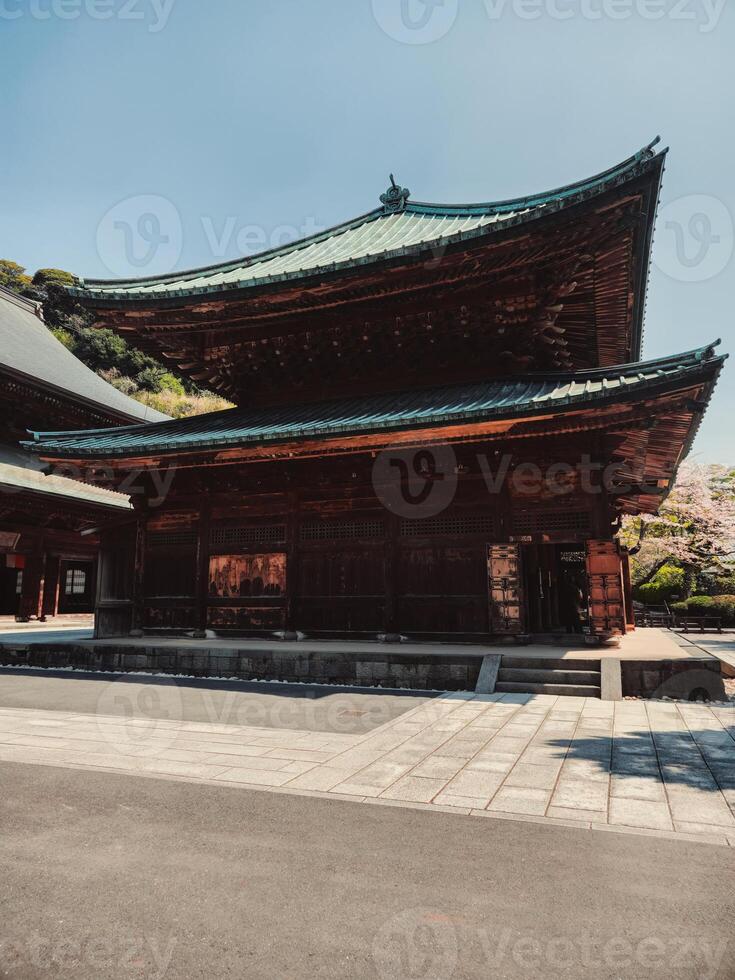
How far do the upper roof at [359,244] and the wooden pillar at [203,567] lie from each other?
15.3 feet

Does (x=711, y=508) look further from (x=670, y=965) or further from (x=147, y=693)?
(x=670, y=965)

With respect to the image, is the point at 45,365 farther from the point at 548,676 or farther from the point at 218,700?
the point at 548,676

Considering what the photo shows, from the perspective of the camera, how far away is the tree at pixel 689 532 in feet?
94.5

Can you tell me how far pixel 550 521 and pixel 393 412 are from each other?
138 inches

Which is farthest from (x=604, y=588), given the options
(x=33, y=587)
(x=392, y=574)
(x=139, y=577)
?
(x=33, y=587)

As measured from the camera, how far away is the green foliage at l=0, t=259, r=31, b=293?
5569 cm

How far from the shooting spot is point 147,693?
351 inches

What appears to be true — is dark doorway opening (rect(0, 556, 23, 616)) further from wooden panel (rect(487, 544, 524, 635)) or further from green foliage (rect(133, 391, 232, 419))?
green foliage (rect(133, 391, 232, 419))

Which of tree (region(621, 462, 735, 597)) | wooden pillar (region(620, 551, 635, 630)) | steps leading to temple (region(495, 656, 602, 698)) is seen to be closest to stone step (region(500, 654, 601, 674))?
steps leading to temple (region(495, 656, 602, 698))

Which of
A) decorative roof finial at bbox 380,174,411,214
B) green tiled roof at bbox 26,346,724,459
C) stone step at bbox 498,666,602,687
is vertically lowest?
stone step at bbox 498,666,602,687

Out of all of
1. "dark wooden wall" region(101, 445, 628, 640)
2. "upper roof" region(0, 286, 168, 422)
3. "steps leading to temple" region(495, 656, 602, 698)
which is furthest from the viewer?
"upper roof" region(0, 286, 168, 422)

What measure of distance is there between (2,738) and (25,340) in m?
22.7

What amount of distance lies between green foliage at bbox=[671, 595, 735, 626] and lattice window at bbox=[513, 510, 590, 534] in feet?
54.5

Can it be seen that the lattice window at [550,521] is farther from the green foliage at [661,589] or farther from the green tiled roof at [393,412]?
the green foliage at [661,589]
